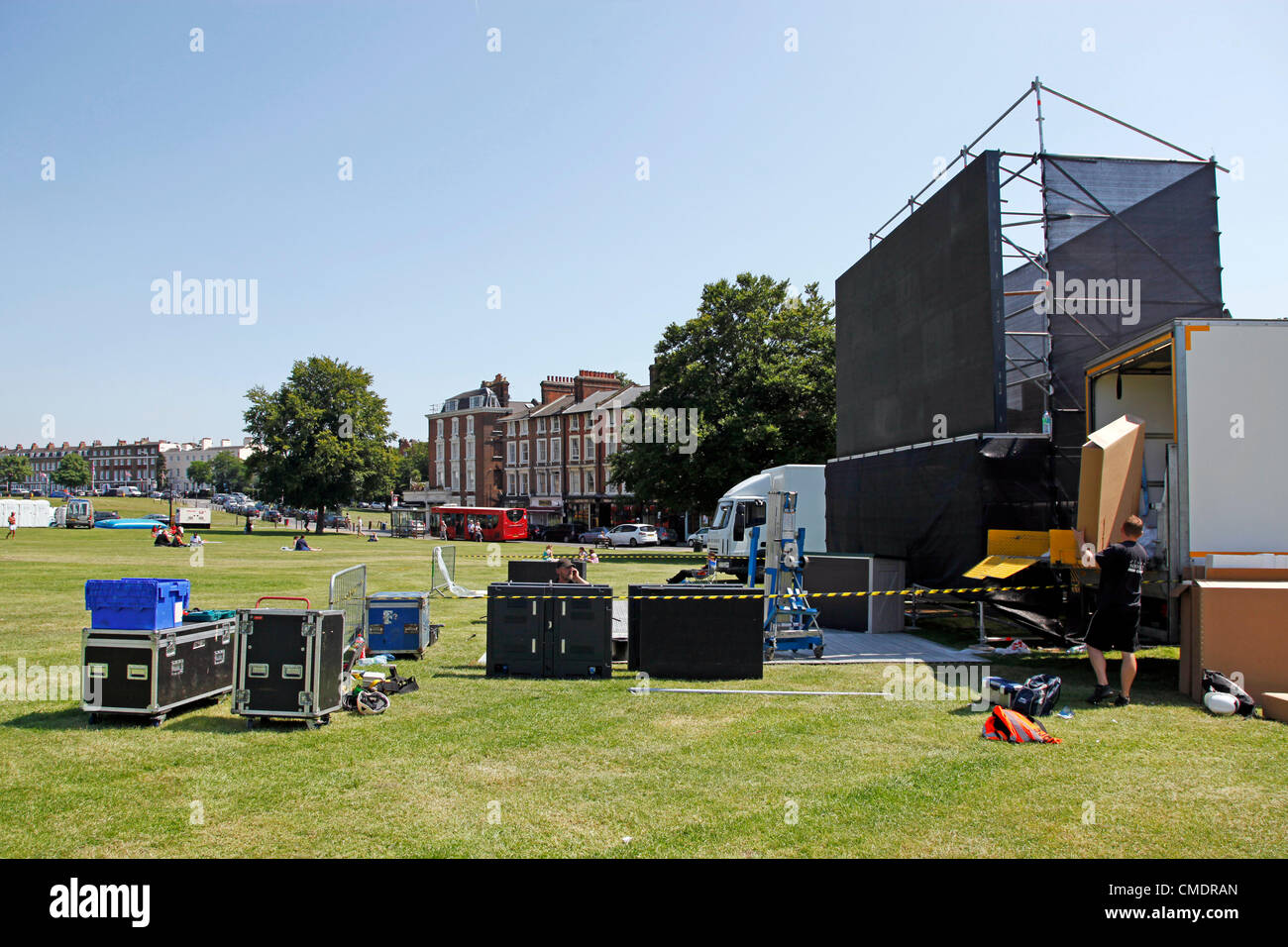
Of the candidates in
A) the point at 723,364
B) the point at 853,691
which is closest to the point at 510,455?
the point at 723,364

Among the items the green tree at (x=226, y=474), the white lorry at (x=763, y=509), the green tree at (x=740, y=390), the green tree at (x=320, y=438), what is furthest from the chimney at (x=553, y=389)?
the green tree at (x=226, y=474)

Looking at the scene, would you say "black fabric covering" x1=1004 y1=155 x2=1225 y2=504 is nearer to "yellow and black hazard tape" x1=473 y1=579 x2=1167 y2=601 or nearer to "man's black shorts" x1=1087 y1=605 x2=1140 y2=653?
"yellow and black hazard tape" x1=473 y1=579 x2=1167 y2=601

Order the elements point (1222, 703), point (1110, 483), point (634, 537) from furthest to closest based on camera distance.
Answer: point (634, 537)
point (1110, 483)
point (1222, 703)

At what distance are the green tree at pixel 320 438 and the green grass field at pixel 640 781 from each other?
63075mm

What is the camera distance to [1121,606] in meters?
8.96

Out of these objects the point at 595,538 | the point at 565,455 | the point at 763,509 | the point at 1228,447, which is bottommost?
the point at 595,538

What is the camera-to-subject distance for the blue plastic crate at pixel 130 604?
26.0 feet

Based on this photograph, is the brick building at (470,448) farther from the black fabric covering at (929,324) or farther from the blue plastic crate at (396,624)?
the blue plastic crate at (396,624)

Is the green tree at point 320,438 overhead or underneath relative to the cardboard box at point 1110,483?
overhead

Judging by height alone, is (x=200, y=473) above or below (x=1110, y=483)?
above

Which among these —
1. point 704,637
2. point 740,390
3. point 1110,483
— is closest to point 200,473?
point 740,390

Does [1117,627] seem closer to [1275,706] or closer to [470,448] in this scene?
[1275,706]

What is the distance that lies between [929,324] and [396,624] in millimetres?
11294
